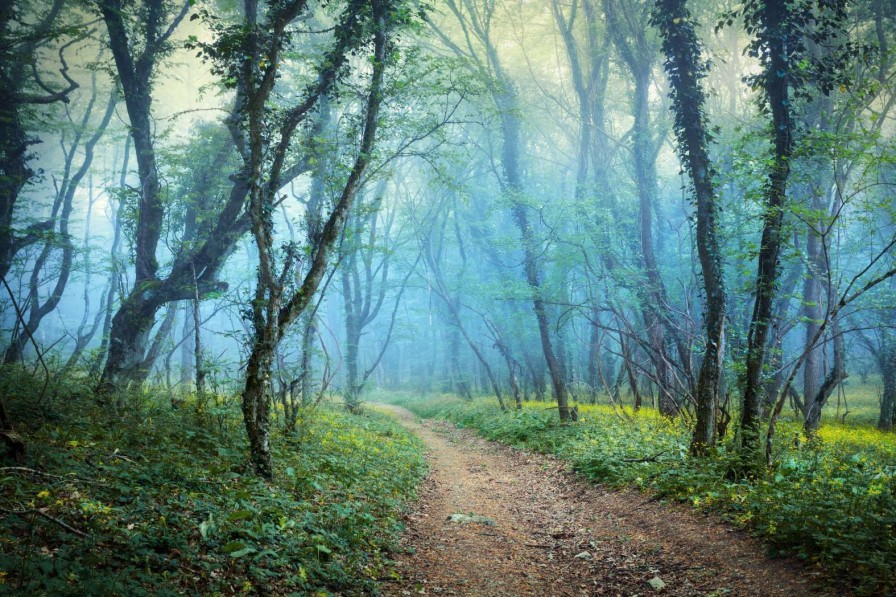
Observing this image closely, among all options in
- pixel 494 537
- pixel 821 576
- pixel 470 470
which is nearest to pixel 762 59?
pixel 821 576

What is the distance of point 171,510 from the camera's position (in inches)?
182

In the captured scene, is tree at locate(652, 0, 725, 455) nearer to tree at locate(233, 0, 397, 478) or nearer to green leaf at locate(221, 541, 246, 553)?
tree at locate(233, 0, 397, 478)

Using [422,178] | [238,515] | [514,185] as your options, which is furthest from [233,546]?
[422,178]

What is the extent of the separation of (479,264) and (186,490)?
34.8m

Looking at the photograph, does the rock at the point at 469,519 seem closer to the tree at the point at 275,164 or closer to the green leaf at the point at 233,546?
the tree at the point at 275,164

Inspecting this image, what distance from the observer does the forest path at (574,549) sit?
200 inches

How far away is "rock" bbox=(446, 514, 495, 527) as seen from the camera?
7.43 m

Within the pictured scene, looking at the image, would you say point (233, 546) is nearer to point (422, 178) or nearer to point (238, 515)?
point (238, 515)

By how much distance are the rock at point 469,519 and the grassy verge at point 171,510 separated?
2.86 ft

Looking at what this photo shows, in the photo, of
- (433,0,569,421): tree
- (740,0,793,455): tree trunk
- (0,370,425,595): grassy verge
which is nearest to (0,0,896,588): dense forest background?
(740,0,793,455): tree trunk

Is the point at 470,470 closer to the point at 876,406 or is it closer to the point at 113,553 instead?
the point at 113,553

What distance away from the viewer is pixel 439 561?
19.2 ft

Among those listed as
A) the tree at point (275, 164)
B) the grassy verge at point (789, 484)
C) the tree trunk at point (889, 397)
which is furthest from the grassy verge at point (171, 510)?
the tree trunk at point (889, 397)

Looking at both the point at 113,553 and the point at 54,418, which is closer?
the point at 113,553
